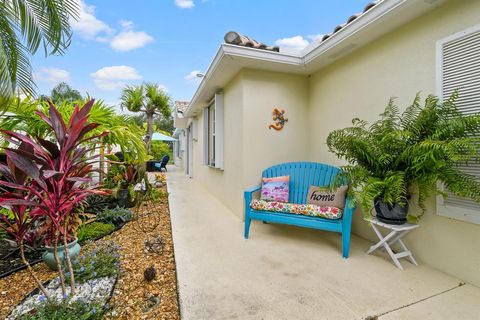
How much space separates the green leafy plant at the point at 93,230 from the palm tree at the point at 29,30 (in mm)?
2001

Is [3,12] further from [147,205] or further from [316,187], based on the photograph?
[316,187]

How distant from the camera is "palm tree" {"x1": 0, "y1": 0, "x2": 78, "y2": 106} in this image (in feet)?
9.33

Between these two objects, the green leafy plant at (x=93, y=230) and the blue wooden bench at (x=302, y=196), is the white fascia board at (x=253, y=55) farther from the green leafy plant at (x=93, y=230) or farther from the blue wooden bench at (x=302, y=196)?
the green leafy plant at (x=93, y=230)

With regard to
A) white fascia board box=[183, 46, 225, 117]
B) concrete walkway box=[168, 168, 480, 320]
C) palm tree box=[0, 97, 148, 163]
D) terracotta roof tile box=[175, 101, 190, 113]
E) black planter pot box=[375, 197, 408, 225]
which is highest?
terracotta roof tile box=[175, 101, 190, 113]

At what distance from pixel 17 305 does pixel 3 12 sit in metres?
3.18

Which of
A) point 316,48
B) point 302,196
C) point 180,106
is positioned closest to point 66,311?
point 302,196

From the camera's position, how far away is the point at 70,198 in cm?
185

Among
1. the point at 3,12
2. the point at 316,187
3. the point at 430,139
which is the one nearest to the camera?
the point at 430,139

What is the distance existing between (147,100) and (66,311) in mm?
7038

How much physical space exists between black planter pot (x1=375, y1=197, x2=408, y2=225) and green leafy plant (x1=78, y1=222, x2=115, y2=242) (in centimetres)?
372

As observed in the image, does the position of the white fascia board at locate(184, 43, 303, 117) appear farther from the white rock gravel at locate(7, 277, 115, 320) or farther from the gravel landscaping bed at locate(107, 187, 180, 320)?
the white rock gravel at locate(7, 277, 115, 320)

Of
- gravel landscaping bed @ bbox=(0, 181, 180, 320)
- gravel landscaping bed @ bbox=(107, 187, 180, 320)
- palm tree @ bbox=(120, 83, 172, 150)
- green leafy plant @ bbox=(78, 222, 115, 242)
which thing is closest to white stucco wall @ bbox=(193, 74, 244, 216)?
gravel landscaping bed @ bbox=(107, 187, 180, 320)

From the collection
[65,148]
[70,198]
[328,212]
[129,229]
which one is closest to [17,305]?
[70,198]

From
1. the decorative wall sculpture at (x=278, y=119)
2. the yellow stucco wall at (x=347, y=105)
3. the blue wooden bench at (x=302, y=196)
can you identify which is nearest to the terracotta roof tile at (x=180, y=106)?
the yellow stucco wall at (x=347, y=105)
